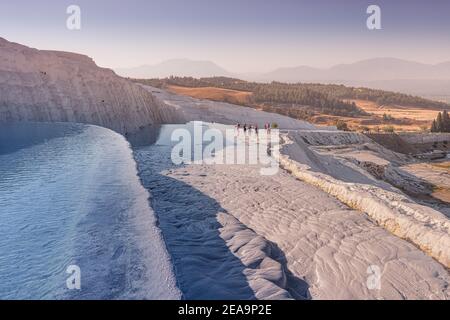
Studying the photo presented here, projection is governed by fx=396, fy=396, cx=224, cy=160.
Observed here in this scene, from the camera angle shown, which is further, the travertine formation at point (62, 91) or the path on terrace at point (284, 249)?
the travertine formation at point (62, 91)

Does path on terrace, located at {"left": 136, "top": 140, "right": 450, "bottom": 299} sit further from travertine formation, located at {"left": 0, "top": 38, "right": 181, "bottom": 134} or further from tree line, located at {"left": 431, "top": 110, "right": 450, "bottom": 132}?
tree line, located at {"left": 431, "top": 110, "right": 450, "bottom": 132}

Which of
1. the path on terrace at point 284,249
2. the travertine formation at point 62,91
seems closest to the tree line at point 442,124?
the travertine formation at point 62,91

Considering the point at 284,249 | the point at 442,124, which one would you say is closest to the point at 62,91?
the point at 284,249

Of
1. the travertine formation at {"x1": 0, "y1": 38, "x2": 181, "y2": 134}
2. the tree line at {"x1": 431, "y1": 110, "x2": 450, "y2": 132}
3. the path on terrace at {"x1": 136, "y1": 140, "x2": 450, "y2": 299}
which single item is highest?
the travertine formation at {"x1": 0, "y1": 38, "x2": 181, "y2": 134}

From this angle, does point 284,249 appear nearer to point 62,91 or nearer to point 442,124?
point 62,91

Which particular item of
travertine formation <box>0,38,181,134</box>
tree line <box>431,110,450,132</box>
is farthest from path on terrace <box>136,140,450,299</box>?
tree line <box>431,110,450,132</box>

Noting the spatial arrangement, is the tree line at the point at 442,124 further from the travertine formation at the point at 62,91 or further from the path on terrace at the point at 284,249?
the path on terrace at the point at 284,249

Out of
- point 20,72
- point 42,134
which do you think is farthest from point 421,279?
point 20,72

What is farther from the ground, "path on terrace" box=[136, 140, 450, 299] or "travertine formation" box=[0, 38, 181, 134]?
"travertine formation" box=[0, 38, 181, 134]
